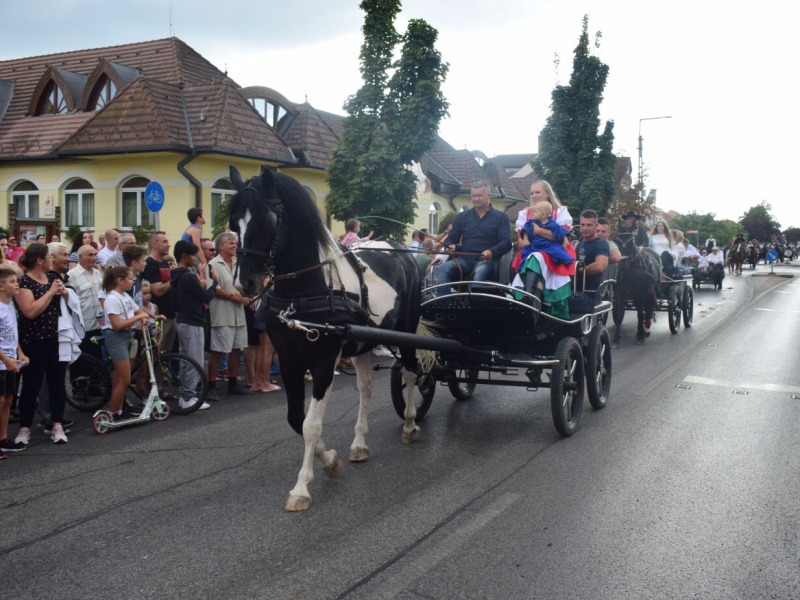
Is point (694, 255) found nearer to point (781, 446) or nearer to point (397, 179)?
point (397, 179)

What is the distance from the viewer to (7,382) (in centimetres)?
595

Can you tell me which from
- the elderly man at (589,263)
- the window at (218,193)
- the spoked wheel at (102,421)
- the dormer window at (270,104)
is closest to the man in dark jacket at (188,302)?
the spoked wheel at (102,421)

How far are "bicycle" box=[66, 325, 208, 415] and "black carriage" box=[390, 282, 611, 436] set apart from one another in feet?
7.58

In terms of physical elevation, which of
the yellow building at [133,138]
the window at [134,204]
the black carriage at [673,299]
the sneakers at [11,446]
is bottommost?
the sneakers at [11,446]

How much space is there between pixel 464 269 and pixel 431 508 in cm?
320

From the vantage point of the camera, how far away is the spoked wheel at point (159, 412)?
23.2 ft

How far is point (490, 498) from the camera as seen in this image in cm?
469

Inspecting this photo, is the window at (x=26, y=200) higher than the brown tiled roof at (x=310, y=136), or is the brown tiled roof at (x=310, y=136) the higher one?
the brown tiled roof at (x=310, y=136)

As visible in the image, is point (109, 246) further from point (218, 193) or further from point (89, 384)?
point (218, 193)

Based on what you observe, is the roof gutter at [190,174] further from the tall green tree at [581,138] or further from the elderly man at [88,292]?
the tall green tree at [581,138]

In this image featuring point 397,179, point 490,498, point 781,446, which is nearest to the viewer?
point 490,498

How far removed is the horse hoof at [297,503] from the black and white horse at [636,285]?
8.69 metres

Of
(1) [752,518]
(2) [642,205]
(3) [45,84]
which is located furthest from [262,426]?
(2) [642,205]

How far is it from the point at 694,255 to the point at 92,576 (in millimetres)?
21271
